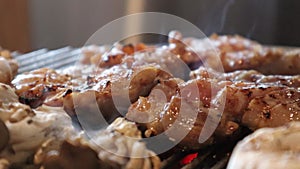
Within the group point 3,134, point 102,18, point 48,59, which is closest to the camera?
point 3,134

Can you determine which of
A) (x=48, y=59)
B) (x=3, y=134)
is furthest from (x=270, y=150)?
(x=48, y=59)

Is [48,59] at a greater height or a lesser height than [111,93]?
lesser

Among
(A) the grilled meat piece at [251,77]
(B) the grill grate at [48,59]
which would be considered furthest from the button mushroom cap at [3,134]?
(B) the grill grate at [48,59]

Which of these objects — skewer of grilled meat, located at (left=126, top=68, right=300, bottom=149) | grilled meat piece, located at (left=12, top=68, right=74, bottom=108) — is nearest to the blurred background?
grilled meat piece, located at (left=12, top=68, right=74, bottom=108)

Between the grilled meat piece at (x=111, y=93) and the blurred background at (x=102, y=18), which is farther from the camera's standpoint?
the blurred background at (x=102, y=18)

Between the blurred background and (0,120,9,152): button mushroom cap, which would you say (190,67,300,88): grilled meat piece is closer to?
(0,120,9,152): button mushroom cap

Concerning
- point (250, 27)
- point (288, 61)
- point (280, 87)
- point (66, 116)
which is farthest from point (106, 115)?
point (250, 27)

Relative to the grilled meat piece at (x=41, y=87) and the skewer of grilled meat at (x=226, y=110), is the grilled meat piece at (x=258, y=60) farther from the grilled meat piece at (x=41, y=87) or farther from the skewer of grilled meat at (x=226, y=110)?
the grilled meat piece at (x=41, y=87)

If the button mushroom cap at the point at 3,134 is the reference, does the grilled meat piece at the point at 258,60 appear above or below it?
below

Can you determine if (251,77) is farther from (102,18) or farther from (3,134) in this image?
(102,18)
